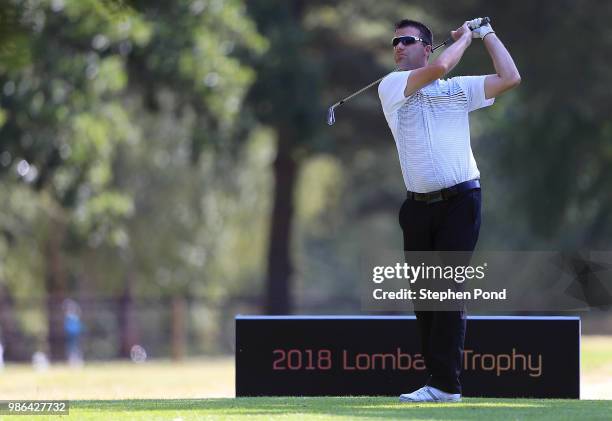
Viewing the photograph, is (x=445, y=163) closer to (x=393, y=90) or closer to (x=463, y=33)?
(x=393, y=90)

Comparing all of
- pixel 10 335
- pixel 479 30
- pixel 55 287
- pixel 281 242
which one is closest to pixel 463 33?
pixel 479 30

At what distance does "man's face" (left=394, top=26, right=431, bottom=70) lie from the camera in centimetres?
798

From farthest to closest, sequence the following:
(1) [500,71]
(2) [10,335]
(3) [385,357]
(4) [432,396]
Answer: (2) [10,335], (3) [385,357], (4) [432,396], (1) [500,71]

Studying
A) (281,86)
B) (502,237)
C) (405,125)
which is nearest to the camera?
(405,125)

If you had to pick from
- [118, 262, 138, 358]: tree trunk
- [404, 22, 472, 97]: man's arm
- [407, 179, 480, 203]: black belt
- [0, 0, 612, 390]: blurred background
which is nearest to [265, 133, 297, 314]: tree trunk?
[0, 0, 612, 390]: blurred background

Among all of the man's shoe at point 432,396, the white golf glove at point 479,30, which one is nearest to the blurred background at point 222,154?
the white golf glove at point 479,30

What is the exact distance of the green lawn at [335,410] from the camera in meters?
7.07

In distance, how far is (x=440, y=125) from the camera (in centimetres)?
784

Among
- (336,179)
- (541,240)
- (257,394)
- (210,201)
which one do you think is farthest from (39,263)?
(257,394)

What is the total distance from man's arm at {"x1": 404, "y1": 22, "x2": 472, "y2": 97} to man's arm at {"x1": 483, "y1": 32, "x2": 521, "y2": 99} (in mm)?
142

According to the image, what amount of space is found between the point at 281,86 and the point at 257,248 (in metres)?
14.5

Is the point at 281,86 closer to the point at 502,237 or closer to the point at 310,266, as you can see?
the point at 502,237

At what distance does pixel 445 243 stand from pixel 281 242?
31.1 metres

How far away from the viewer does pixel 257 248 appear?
46.4 meters
